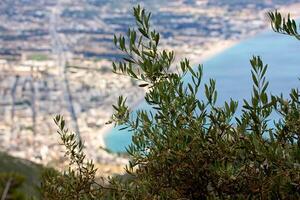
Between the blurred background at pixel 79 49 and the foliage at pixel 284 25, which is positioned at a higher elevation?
the foliage at pixel 284 25

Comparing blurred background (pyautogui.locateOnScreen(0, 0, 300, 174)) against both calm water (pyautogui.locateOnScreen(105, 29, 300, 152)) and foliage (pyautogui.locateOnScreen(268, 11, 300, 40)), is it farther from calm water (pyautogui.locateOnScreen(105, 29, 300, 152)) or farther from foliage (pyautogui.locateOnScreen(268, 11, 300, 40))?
foliage (pyautogui.locateOnScreen(268, 11, 300, 40))

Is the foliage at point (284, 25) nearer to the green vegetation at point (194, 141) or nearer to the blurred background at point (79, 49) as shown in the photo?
the green vegetation at point (194, 141)

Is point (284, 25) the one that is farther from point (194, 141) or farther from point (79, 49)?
point (79, 49)

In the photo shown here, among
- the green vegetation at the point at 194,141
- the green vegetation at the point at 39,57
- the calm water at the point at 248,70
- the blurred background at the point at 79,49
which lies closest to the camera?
the green vegetation at the point at 194,141

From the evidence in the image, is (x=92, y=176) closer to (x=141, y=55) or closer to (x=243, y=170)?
(x=141, y=55)

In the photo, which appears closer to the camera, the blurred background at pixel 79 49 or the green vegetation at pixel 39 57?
the blurred background at pixel 79 49

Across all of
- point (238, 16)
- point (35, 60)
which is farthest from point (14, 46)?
point (238, 16)

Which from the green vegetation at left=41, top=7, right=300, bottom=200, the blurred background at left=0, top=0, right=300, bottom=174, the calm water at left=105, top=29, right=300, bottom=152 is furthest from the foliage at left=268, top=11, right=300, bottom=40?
the blurred background at left=0, top=0, right=300, bottom=174

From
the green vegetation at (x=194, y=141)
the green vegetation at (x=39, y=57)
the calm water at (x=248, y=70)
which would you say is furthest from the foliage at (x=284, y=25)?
the green vegetation at (x=39, y=57)

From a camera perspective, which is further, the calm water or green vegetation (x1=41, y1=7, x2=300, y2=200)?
the calm water
